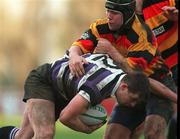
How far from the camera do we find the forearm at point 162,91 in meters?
7.55

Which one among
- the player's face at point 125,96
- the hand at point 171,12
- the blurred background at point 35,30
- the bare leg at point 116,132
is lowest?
the blurred background at point 35,30

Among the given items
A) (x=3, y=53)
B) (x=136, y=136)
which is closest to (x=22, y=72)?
(x=3, y=53)

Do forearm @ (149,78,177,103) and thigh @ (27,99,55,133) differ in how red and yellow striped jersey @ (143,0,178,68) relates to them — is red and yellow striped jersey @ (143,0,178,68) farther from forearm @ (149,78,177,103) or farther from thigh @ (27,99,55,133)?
thigh @ (27,99,55,133)

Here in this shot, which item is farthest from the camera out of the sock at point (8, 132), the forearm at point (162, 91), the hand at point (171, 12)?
the sock at point (8, 132)

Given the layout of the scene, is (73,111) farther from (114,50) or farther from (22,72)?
(22,72)

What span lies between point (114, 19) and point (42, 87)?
3.01 feet

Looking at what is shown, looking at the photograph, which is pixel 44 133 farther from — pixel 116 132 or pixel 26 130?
pixel 116 132

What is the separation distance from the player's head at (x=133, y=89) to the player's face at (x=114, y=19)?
24.9 inches

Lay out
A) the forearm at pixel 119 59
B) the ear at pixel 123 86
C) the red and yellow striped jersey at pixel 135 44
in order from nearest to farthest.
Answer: the ear at pixel 123 86 → the forearm at pixel 119 59 → the red and yellow striped jersey at pixel 135 44

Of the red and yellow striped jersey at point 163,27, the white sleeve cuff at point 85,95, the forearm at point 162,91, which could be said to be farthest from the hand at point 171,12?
the white sleeve cuff at point 85,95

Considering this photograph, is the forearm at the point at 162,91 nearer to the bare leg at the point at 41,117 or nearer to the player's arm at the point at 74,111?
the player's arm at the point at 74,111

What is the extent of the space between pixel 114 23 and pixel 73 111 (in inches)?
39.6

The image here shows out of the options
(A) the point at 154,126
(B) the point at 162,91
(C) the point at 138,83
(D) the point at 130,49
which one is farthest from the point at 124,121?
(C) the point at 138,83

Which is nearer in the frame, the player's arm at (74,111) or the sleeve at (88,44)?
the player's arm at (74,111)
